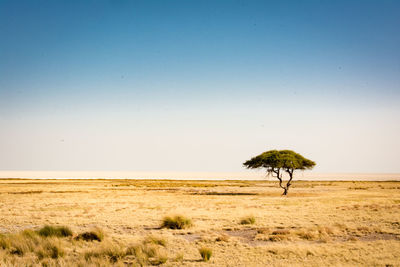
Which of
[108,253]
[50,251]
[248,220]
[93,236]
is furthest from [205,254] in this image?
[248,220]

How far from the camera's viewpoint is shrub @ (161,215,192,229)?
21.9 metres

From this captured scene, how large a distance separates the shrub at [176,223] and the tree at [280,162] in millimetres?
33124

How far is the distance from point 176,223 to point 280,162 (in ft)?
113

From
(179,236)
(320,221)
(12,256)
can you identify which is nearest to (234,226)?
(179,236)

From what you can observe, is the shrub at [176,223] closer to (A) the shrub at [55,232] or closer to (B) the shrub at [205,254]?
(A) the shrub at [55,232]

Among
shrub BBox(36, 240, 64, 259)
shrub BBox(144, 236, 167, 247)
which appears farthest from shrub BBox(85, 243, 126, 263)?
shrub BBox(144, 236, 167, 247)

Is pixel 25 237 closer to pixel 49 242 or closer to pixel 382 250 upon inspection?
pixel 49 242

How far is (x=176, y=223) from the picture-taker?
72.3 feet

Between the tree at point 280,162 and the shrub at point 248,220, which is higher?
the tree at point 280,162

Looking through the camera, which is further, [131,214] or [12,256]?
[131,214]

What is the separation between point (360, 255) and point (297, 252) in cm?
244

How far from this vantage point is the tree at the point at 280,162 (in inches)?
2122

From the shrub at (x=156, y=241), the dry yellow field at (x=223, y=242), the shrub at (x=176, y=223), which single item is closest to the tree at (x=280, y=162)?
the dry yellow field at (x=223, y=242)

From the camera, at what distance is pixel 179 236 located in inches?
760
